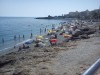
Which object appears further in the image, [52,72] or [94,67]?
[52,72]

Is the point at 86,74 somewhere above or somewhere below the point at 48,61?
above

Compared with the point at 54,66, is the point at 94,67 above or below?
above

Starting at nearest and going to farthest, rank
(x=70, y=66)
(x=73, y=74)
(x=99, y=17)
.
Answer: (x=73, y=74)
(x=70, y=66)
(x=99, y=17)

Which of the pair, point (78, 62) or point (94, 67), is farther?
point (78, 62)

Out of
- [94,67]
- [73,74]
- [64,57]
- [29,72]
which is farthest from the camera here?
[64,57]

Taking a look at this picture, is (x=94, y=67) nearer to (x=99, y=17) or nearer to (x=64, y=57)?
(x=64, y=57)

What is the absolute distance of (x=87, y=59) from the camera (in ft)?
49.3

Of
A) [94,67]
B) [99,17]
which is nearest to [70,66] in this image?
[94,67]

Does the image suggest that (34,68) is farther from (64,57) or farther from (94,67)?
(94,67)

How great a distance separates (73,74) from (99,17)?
101450 millimetres

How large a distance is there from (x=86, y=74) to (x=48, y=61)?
35.0ft

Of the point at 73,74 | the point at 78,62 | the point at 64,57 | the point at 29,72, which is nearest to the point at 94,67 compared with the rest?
the point at 73,74

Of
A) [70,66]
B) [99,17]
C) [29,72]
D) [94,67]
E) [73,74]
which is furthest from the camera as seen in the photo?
[99,17]

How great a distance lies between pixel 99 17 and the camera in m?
109
